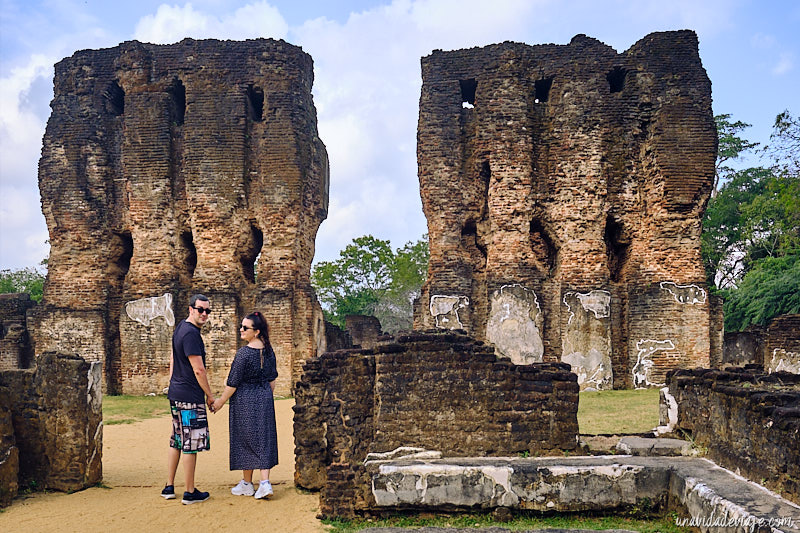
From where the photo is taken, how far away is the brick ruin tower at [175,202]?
48.7 ft

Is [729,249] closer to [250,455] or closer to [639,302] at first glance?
[639,302]

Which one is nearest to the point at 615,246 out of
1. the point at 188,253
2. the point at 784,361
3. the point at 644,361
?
the point at 644,361

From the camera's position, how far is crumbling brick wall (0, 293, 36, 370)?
51.9 ft

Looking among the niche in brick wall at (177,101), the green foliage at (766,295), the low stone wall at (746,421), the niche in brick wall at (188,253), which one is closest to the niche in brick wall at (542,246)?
the green foliage at (766,295)

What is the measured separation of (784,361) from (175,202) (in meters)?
14.5

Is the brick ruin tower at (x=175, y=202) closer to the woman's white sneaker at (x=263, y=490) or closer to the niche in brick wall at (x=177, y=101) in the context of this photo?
the niche in brick wall at (x=177, y=101)

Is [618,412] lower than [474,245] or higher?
lower

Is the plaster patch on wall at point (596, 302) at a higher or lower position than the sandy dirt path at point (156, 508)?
higher

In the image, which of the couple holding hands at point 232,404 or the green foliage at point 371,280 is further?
the green foliage at point 371,280

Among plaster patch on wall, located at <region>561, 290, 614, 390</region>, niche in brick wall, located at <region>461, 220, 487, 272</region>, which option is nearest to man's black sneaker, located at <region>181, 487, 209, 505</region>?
plaster patch on wall, located at <region>561, 290, 614, 390</region>

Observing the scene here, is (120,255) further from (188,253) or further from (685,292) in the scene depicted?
(685,292)

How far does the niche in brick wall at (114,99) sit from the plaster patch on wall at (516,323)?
10976 millimetres

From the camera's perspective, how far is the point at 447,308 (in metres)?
14.8

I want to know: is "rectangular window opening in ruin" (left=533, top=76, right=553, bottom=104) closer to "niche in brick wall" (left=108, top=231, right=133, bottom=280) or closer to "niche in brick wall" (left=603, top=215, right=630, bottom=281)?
"niche in brick wall" (left=603, top=215, right=630, bottom=281)
